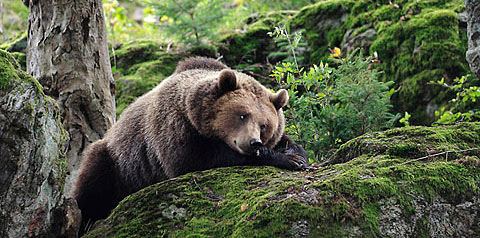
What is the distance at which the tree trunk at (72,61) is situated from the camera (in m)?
5.27

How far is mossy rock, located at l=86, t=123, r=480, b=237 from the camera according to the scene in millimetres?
2488

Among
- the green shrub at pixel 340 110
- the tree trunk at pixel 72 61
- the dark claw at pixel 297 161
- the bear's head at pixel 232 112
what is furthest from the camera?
the tree trunk at pixel 72 61

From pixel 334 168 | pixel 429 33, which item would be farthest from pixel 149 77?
pixel 334 168

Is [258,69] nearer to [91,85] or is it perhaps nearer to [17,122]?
[91,85]

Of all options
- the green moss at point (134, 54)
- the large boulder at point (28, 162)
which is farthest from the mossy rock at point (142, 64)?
the large boulder at point (28, 162)

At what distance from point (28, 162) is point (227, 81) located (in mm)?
2061

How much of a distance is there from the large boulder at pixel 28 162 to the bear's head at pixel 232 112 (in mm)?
1473

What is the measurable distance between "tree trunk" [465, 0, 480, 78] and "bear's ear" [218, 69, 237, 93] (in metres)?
2.33

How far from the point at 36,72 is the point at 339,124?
3.77 metres

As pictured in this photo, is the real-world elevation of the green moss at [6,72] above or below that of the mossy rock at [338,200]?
above

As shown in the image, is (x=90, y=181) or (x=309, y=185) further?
(x=90, y=181)

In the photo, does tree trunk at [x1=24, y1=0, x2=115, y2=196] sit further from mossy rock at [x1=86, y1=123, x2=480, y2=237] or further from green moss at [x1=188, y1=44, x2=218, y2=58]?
green moss at [x1=188, y1=44, x2=218, y2=58]

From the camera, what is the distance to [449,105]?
6316 mm

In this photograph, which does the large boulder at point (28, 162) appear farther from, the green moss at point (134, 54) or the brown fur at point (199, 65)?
the green moss at point (134, 54)
